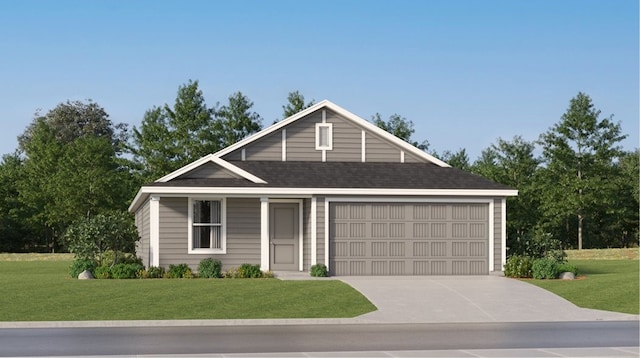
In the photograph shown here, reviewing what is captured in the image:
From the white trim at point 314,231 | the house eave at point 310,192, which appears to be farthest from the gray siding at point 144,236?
the white trim at point 314,231

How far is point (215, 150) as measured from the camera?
6003 centimetres

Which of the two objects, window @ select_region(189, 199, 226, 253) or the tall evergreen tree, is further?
the tall evergreen tree

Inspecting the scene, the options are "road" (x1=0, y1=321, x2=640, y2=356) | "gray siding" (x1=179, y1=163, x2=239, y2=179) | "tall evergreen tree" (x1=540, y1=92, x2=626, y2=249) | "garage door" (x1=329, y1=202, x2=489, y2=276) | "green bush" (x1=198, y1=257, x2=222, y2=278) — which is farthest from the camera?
"tall evergreen tree" (x1=540, y1=92, x2=626, y2=249)

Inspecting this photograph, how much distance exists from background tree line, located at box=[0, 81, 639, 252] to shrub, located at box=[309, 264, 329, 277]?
2817 cm

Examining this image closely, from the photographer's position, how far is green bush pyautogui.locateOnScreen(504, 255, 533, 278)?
32719mm

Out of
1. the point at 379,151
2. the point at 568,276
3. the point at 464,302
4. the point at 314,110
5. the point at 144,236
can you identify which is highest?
the point at 314,110

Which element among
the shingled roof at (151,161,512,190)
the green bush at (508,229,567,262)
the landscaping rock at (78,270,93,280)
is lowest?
A: the landscaping rock at (78,270,93,280)

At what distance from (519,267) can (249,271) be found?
29.6 ft

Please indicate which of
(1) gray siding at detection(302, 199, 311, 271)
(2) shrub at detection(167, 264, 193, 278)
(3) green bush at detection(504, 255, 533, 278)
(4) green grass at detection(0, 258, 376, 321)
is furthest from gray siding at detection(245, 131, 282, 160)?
(3) green bush at detection(504, 255, 533, 278)

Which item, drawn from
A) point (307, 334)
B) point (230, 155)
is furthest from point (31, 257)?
point (307, 334)

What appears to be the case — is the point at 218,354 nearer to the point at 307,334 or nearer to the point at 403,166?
the point at 307,334

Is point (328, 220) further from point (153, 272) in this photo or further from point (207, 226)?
point (153, 272)

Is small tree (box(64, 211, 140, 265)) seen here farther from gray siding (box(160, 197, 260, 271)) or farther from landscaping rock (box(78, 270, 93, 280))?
gray siding (box(160, 197, 260, 271))

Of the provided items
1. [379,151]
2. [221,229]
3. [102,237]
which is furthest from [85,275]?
[379,151]
